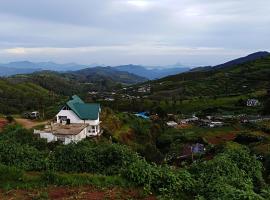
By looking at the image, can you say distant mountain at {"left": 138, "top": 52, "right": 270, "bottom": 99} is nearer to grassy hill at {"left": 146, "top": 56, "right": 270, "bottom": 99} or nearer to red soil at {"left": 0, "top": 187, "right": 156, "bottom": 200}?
grassy hill at {"left": 146, "top": 56, "right": 270, "bottom": 99}

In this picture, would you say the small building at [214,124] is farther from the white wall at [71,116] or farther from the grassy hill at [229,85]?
the grassy hill at [229,85]

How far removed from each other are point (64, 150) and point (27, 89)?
434 ft

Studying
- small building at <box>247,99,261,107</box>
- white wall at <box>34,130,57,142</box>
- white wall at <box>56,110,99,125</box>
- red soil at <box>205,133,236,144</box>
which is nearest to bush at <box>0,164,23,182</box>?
white wall at <box>34,130,57,142</box>

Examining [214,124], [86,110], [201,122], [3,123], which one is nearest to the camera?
[3,123]

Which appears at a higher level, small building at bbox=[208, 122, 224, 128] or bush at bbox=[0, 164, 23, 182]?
bush at bbox=[0, 164, 23, 182]

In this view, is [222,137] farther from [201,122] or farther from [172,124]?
[201,122]

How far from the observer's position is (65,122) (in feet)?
150

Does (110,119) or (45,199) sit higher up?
(45,199)

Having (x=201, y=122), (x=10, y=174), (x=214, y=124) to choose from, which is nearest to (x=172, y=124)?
(x=201, y=122)

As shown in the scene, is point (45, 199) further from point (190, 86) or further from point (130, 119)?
point (190, 86)

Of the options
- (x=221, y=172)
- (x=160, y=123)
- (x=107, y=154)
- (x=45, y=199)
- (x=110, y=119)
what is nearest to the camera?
(x=45, y=199)

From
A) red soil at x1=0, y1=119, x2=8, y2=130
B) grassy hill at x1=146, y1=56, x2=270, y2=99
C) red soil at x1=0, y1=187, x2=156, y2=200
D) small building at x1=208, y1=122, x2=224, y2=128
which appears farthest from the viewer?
grassy hill at x1=146, y1=56, x2=270, y2=99

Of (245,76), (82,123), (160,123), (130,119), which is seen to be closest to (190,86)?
(245,76)

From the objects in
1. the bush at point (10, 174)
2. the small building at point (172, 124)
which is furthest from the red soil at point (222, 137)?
the bush at point (10, 174)
